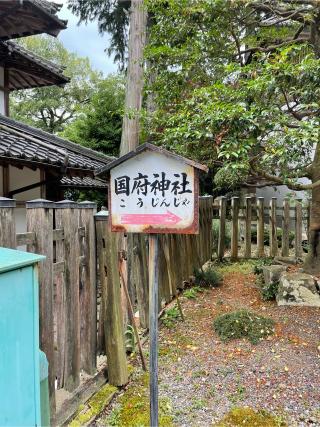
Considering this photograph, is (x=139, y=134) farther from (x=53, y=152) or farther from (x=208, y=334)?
(x=208, y=334)

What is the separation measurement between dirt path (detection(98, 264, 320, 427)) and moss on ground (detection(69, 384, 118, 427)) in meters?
0.08

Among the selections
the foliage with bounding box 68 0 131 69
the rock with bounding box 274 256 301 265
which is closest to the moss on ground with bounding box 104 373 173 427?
the rock with bounding box 274 256 301 265

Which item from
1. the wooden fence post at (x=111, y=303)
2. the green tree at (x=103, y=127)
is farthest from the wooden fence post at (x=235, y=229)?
the green tree at (x=103, y=127)

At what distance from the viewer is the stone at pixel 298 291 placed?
475 cm

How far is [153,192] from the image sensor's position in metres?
2.32

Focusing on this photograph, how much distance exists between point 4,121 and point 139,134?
2.57 m

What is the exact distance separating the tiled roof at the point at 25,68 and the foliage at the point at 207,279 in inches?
197

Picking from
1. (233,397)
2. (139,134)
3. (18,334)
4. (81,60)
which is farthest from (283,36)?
(81,60)

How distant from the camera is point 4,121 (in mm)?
6445

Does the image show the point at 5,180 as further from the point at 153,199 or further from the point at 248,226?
the point at 248,226

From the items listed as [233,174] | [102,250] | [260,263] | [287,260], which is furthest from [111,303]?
[287,260]

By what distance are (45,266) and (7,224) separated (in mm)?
453

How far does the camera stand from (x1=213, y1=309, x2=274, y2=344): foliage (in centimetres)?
392

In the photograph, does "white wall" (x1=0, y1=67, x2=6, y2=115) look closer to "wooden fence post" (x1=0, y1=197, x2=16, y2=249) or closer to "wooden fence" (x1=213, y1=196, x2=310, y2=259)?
"wooden fence" (x1=213, y1=196, x2=310, y2=259)
